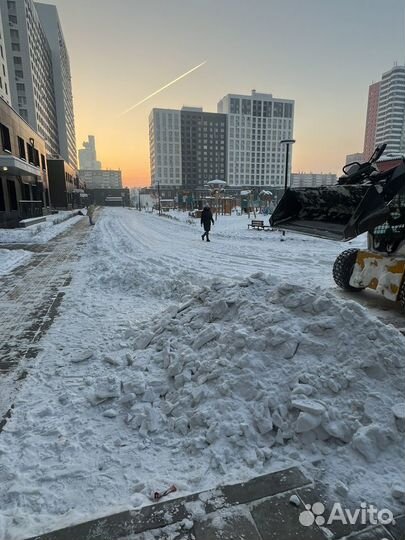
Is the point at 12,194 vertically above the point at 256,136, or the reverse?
the point at 256,136

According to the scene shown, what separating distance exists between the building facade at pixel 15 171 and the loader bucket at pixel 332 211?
59.5 feet

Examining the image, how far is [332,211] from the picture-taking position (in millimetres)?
5199

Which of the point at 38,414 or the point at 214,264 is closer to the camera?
the point at 38,414

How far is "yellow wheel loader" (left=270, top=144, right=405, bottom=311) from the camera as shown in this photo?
4.04 meters

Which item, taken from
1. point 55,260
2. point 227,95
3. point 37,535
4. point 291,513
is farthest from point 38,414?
point 227,95

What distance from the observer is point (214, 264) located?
33.7ft

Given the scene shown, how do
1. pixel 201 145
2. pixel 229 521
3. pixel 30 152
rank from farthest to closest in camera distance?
pixel 201 145 < pixel 30 152 < pixel 229 521

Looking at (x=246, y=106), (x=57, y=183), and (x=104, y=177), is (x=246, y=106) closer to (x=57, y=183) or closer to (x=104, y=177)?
(x=104, y=177)

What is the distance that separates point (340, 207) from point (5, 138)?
24882 mm

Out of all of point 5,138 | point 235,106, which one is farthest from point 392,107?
point 235,106

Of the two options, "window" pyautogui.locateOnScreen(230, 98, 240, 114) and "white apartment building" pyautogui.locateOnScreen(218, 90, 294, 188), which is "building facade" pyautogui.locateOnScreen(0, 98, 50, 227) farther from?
"window" pyautogui.locateOnScreen(230, 98, 240, 114)

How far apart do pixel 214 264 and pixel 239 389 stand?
7.34 metres

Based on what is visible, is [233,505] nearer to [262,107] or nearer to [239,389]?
[239,389]

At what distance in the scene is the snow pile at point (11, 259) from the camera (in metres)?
10.3
